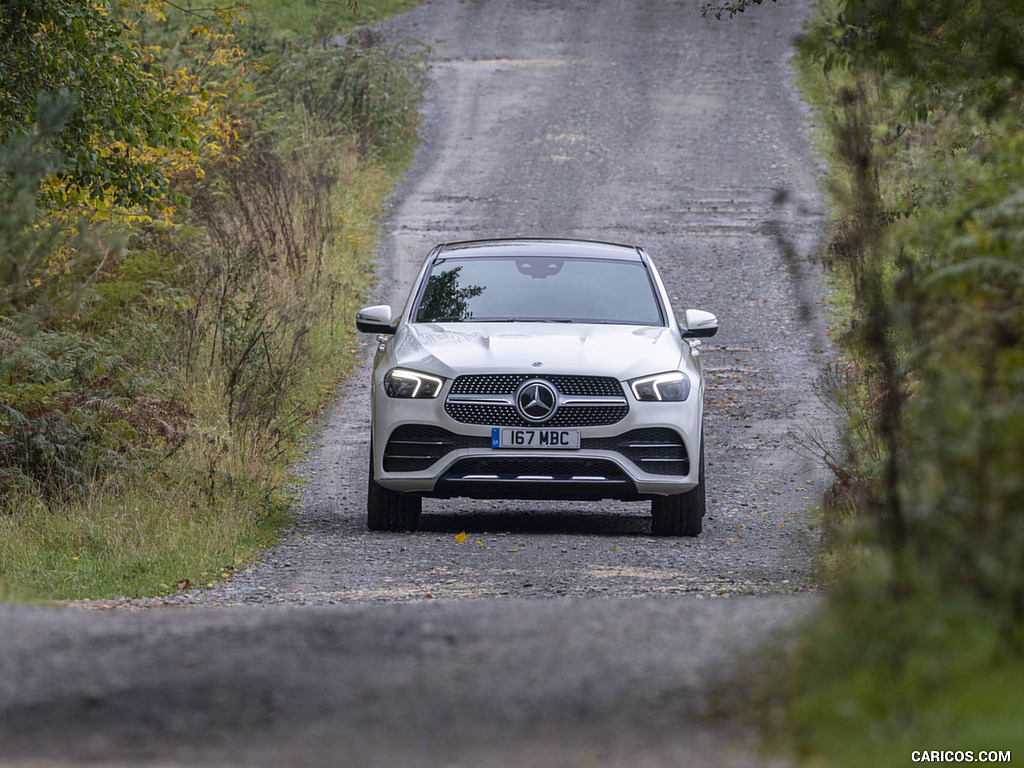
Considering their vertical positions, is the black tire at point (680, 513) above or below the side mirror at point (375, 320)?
below

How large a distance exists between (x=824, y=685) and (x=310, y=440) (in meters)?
10.1

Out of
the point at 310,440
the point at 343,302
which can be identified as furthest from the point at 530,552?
the point at 343,302

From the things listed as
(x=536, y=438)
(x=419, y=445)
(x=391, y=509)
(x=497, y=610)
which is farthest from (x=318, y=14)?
(x=497, y=610)

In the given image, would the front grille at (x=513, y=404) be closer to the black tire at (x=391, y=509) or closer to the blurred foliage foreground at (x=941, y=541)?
the black tire at (x=391, y=509)

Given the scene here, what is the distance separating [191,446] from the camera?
11.1 metres

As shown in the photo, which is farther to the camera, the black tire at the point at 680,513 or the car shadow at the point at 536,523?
the car shadow at the point at 536,523

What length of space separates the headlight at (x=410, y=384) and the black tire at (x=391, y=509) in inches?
28.1

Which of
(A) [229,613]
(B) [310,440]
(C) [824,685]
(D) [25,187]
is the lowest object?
(B) [310,440]

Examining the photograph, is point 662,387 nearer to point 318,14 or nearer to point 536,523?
point 536,523

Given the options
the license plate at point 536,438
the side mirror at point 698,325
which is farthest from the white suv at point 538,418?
the side mirror at point 698,325

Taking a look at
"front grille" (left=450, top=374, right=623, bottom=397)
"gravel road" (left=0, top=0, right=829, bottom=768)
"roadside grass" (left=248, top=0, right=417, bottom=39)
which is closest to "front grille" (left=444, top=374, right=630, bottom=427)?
"front grille" (left=450, top=374, right=623, bottom=397)

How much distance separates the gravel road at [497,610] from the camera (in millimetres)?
4137

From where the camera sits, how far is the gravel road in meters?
4.14

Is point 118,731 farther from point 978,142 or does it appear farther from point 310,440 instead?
point 310,440
